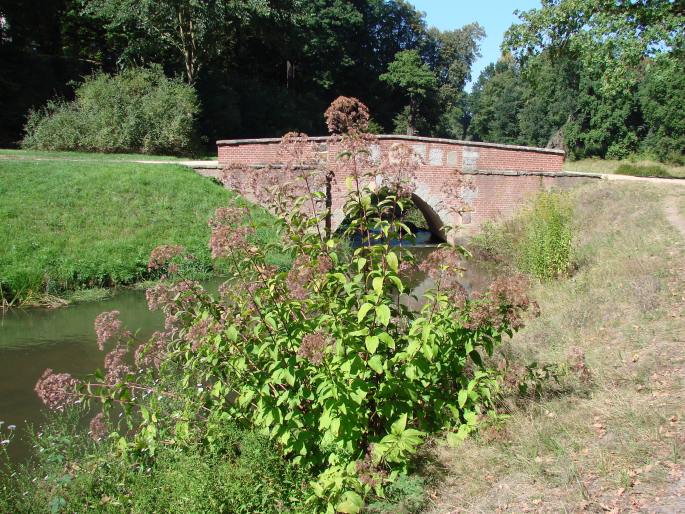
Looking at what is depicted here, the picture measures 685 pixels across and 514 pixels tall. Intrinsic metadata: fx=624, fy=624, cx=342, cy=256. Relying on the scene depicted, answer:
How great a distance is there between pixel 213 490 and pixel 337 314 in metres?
1.29

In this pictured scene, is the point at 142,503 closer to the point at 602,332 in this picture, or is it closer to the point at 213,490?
the point at 213,490

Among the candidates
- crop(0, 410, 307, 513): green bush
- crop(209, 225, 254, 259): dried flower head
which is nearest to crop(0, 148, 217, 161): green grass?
crop(0, 410, 307, 513): green bush

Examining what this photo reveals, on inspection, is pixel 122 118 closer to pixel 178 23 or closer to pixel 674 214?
pixel 178 23

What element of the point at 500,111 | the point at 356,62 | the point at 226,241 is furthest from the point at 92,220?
the point at 500,111

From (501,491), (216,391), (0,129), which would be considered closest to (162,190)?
(0,129)

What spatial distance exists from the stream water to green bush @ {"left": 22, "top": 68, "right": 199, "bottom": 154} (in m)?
11.7

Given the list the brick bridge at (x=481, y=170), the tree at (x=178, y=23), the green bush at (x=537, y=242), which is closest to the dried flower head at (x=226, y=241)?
the green bush at (x=537, y=242)

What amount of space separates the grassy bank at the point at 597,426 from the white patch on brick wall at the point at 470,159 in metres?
8.84

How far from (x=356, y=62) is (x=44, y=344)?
3898 cm

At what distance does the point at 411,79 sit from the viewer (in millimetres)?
43188

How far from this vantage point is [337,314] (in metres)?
3.71

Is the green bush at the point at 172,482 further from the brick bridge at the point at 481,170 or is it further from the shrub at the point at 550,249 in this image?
the brick bridge at the point at 481,170

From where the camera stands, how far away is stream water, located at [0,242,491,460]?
6.45 meters

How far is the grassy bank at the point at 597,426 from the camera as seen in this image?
3.37m
